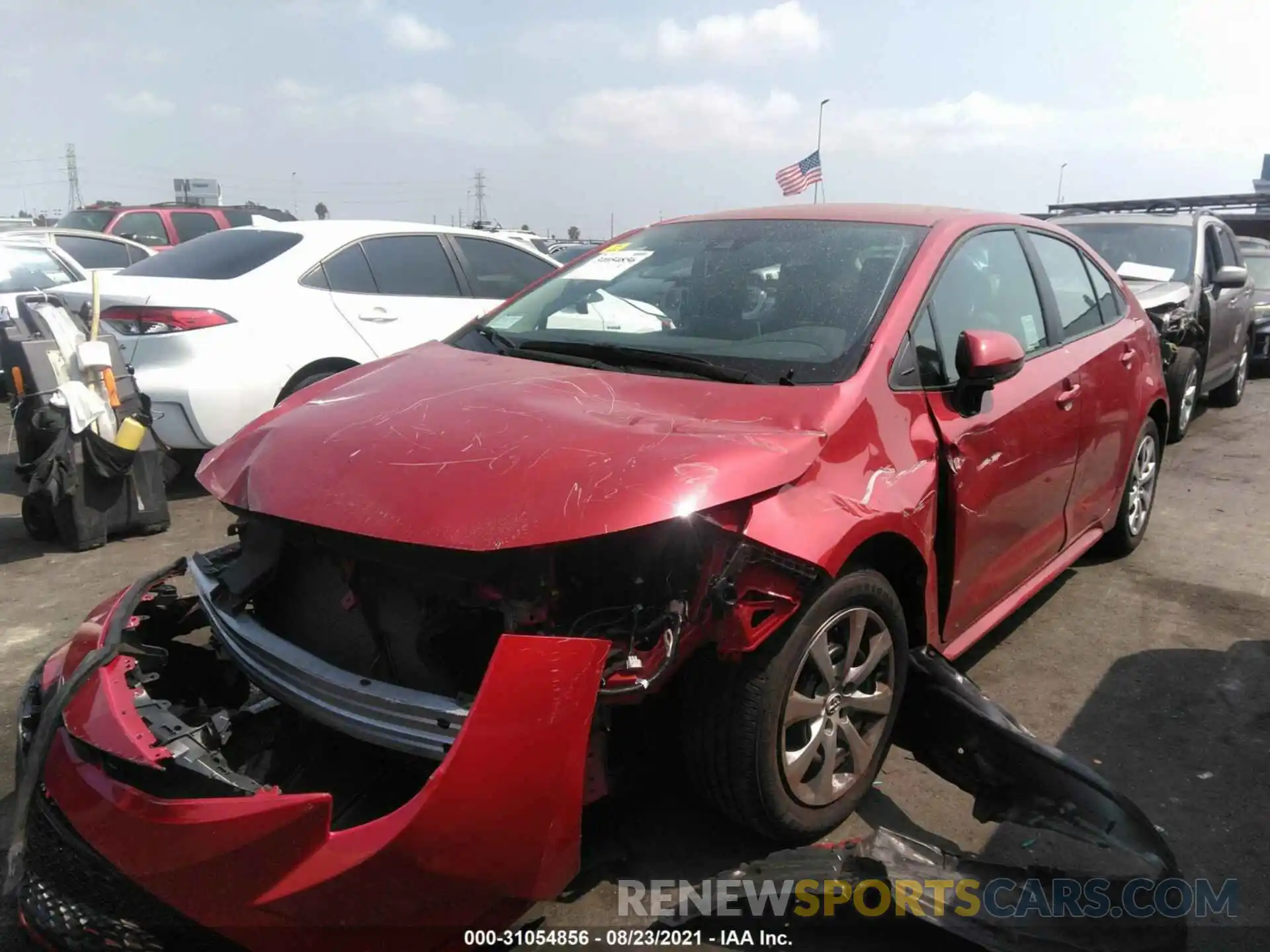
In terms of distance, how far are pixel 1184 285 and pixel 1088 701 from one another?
5404 millimetres

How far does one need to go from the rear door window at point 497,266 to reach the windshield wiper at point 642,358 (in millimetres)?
3757

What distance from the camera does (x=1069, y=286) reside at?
419cm

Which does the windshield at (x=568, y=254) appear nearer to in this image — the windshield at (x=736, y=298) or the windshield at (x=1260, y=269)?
the windshield at (x=736, y=298)

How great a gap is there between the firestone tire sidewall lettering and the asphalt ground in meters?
0.15

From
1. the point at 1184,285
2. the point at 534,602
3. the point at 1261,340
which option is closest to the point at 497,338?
the point at 534,602

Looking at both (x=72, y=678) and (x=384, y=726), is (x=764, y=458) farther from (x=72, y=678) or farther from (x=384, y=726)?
(x=72, y=678)

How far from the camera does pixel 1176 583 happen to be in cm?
477

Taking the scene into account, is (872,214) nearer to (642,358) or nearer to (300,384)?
(642,358)

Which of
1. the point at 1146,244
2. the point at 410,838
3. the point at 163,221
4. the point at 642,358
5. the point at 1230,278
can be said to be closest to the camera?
the point at 410,838

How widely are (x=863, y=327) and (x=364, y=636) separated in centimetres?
168

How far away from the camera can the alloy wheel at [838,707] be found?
2.50m

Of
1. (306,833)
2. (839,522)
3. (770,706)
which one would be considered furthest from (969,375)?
(306,833)

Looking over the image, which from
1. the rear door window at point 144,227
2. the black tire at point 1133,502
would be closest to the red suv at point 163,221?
the rear door window at point 144,227

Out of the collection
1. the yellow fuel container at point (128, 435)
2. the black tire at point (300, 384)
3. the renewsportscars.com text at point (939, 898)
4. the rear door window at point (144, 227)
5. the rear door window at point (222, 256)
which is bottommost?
the renewsportscars.com text at point (939, 898)
